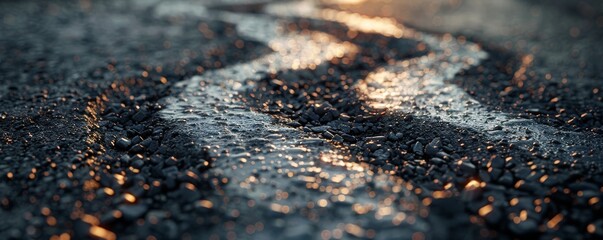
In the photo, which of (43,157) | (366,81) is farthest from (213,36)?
(43,157)

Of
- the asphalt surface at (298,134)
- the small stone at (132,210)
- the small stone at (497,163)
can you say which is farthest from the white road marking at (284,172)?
the small stone at (497,163)

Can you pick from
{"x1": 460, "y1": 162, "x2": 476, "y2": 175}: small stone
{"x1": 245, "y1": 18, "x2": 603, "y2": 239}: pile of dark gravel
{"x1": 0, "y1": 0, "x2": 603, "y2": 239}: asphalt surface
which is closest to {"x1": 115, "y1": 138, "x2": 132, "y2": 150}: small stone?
{"x1": 0, "y1": 0, "x2": 603, "y2": 239}: asphalt surface

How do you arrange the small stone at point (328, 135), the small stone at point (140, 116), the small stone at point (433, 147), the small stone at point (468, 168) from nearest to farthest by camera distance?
1. the small stone at point (468, 168)
2. the small stone at point (433, 147)
3. the small stone at point (328, 135)
4. the small stone at point (140, 116)

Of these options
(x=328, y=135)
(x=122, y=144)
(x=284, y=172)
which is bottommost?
(x=122, y=144)

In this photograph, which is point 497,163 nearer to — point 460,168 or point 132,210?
point 460,168

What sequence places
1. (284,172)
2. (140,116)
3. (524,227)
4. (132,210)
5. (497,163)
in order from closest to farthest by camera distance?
(524,227), (132,210), (284,172), (497,163), (140,116)

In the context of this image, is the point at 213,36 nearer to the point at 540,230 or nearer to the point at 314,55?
the point at 314,55

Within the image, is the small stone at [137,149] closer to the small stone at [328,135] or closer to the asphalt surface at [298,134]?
the asphalt surface at [298,134]

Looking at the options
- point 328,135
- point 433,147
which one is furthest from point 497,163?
point 328,135
